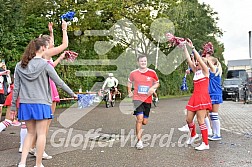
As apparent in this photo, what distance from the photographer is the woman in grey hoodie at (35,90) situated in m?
→ 4.87

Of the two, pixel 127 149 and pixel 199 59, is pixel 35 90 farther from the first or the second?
pixel 199 59

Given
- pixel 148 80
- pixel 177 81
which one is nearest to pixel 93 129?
pixel 148 80

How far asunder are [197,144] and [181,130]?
1.75 metres

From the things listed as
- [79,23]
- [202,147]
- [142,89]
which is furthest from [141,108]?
[79,23]

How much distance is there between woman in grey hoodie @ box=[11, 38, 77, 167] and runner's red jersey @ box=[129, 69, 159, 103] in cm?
234

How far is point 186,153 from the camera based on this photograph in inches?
248

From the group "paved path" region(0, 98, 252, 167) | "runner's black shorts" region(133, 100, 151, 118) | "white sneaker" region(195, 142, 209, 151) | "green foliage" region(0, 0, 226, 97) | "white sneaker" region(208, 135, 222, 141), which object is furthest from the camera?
"green foliage" region(0, 0, 226, 97)

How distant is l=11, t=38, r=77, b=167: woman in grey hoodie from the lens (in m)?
4.87

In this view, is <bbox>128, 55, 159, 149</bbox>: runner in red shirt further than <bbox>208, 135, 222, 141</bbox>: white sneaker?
No

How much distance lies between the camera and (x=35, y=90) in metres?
4.89

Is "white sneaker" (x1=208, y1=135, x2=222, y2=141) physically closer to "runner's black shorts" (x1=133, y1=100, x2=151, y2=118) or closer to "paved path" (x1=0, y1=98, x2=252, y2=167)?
"paved path" (x1=0, y1=98, x2=252, y2=167)

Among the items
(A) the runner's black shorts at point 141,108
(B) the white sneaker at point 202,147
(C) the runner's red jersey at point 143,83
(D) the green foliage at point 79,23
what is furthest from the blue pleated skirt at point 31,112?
(D) the green foliage at point 79,23

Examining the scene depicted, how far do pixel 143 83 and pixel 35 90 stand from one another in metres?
2.70

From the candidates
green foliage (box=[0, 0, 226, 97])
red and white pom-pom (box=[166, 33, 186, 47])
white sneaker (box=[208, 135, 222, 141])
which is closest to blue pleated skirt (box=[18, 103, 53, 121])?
red and white pom-pom (box=[166, 33, 186, 47])
